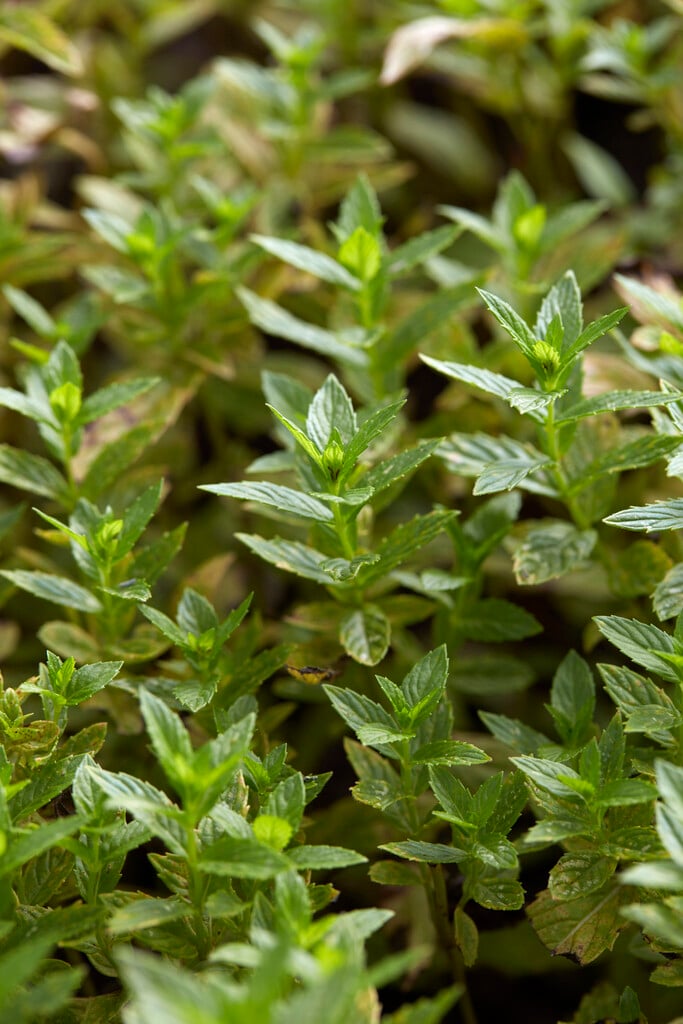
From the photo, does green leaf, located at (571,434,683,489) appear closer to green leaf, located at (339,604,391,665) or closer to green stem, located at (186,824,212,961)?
green leaf, located at (339,604,391,665)

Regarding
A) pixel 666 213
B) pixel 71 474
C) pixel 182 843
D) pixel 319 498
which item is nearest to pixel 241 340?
pixel 71 474

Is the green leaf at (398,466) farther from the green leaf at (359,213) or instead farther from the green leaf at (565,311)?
the green leaf at (359,213)

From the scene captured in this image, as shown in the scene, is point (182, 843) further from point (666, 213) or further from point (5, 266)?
point (666, 213)

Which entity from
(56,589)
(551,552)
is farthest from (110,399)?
(551,552)

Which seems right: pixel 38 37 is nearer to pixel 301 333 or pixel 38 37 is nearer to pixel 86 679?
pixel 301 333

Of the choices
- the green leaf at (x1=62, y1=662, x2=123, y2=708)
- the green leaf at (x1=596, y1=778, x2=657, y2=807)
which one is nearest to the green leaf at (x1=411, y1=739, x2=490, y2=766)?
the green leaf at (x1=596, y1=778, x2=657, y2=807)

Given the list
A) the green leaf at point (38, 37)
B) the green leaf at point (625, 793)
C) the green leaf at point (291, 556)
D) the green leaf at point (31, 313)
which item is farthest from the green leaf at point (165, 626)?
the green leaf at point (38, 37)
